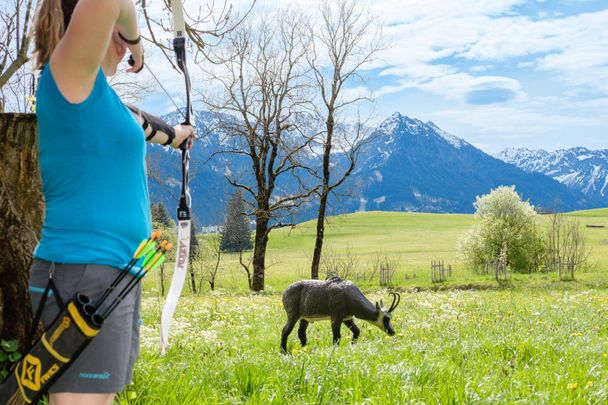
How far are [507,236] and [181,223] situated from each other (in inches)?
1884

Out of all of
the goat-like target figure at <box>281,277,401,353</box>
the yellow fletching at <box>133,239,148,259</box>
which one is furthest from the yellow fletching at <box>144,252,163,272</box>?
the goat-like target figure at <box>281,277,401,353</box>

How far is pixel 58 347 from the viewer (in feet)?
7.20

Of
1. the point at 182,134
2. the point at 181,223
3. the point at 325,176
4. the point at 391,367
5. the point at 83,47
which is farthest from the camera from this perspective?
the point at 325,176

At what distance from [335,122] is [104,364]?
2641 centimetres

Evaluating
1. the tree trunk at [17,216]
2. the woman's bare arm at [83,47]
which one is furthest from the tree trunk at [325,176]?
the woman's bare arm at [83,47]

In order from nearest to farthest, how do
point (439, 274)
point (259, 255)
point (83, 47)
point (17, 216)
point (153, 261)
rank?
point (83, 47)
point (153, 261)
point (17, 216)
point (259, 255)
point (439, 274)

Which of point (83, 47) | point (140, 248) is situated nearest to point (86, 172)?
point (140, 248)

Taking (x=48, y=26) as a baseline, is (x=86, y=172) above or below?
below

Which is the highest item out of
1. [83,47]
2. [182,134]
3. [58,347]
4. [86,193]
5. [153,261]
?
[83,47]

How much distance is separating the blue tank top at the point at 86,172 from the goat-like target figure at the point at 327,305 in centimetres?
580

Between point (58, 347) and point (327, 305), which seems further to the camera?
point (327, 305)

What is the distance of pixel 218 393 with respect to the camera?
4.40 meters

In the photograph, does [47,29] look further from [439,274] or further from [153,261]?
[439,274]

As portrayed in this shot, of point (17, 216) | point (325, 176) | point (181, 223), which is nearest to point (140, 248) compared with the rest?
point (181, 223)
